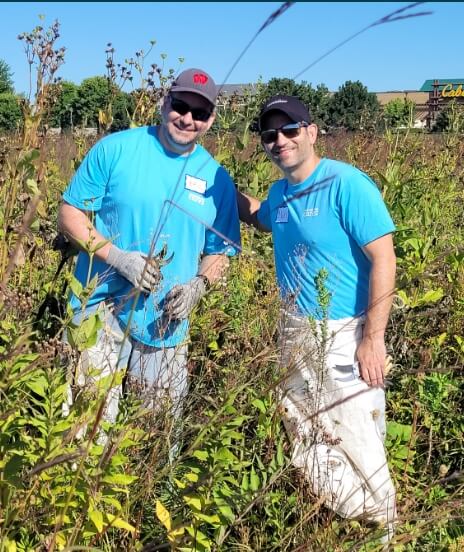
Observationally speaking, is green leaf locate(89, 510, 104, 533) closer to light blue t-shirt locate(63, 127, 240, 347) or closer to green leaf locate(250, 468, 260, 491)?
green leaf locate(250, 468, 260, 491)

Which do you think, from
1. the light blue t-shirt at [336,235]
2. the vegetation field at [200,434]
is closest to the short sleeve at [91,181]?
the vegetation field at [200,434]

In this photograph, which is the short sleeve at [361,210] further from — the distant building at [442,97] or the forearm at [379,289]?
the distant building at [442,97]

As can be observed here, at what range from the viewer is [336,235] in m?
2.49

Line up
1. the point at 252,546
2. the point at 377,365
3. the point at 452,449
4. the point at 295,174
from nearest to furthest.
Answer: the point at 252,546 < the point at 377,365 < the point at 295,174 < the point at 452,449

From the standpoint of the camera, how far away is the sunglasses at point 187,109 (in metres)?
2.78

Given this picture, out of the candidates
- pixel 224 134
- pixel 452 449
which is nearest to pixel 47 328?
pixel 452 449

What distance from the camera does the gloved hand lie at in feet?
8.24

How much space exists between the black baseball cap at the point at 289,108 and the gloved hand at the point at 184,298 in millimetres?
745

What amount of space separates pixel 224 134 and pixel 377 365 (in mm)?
2714

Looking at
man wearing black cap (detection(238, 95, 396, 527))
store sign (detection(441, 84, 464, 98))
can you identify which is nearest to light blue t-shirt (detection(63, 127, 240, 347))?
man wearing black cap (detection(238, 95, 396, 527))

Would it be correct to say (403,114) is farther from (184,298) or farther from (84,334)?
(84,334)

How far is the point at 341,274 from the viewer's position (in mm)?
2506

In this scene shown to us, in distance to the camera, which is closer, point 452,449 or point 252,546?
point 252,546

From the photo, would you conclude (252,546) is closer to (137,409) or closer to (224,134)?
(137,409)
